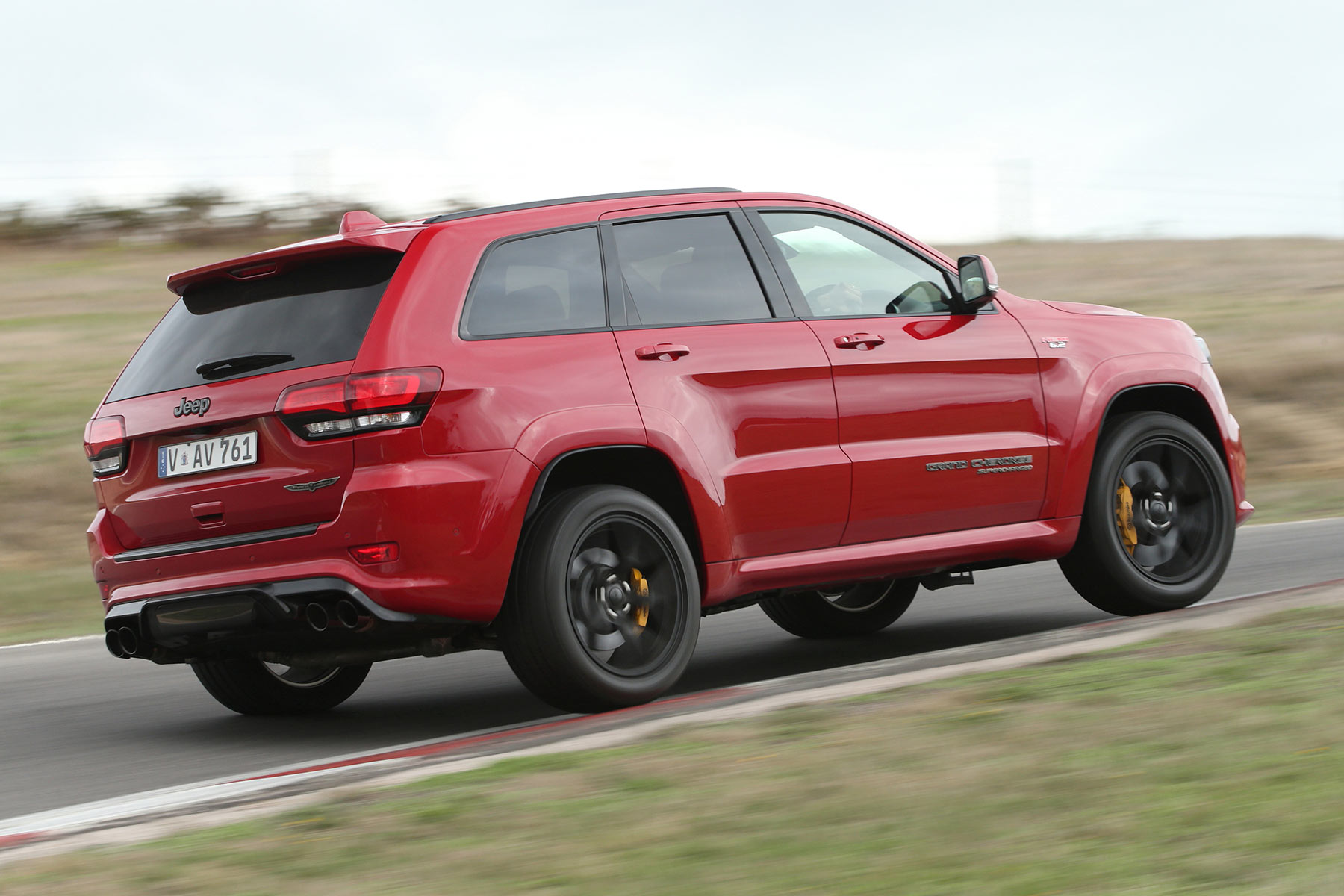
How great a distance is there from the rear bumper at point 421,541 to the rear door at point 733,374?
0.67 meters

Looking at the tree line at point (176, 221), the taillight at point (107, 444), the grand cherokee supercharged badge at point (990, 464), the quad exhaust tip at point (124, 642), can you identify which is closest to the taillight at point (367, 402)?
the taillight at point (107, 444)

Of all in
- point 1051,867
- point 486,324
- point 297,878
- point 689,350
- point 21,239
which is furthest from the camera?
point 21,239

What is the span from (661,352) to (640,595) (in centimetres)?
88

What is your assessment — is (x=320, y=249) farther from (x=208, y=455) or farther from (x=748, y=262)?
(x=748, y=262)

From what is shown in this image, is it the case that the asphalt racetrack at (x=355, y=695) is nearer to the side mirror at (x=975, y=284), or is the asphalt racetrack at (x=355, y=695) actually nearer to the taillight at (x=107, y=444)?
the taillight at (x=107, y=444)

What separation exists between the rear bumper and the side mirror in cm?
235

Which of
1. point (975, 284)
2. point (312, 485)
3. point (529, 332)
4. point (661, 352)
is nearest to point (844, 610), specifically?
point (975, 284)

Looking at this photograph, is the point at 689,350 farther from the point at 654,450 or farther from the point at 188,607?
the point at 188,607

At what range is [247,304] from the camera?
5934 millimetres

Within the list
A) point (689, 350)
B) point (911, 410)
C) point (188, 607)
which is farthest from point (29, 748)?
point (911, 410)

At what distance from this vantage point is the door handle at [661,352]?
19.7 ft

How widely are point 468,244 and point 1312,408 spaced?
A: 13.9m

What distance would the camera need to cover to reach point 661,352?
6.04 meters

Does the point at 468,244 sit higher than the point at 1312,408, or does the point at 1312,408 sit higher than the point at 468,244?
the point at 468,244
